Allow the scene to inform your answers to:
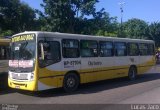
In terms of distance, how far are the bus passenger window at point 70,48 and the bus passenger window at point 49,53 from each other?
1.34 feet

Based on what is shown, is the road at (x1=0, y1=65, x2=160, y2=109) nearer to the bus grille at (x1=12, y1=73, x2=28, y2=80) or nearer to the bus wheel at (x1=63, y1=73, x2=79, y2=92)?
the bus wheel at (x1=63, y1=73, x2=79, y2=92)

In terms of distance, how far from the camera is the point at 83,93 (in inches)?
533

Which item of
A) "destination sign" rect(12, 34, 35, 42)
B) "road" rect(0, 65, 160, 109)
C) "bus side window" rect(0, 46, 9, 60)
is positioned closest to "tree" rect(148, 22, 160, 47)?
"bus side window" rect(0, 46, 9, 60)

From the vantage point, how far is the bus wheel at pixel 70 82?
540 inches

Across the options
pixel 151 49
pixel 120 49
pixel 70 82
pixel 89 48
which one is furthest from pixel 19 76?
pixel 151 49

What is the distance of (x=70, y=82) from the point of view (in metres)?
13.9

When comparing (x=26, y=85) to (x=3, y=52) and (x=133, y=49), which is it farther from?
(x=3, y=52)

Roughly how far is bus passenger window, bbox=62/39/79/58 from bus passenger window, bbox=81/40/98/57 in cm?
46

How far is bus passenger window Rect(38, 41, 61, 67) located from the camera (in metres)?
12.5

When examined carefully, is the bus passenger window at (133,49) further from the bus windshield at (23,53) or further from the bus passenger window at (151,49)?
the bus windshield at (23,53)

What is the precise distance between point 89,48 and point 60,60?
2.28 m

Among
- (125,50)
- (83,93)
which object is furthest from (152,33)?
(83,93)

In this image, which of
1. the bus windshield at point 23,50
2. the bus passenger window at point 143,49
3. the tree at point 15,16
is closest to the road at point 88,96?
the bus windshield at point 23,50

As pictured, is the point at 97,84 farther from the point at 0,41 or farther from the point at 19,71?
the point at 0,41
